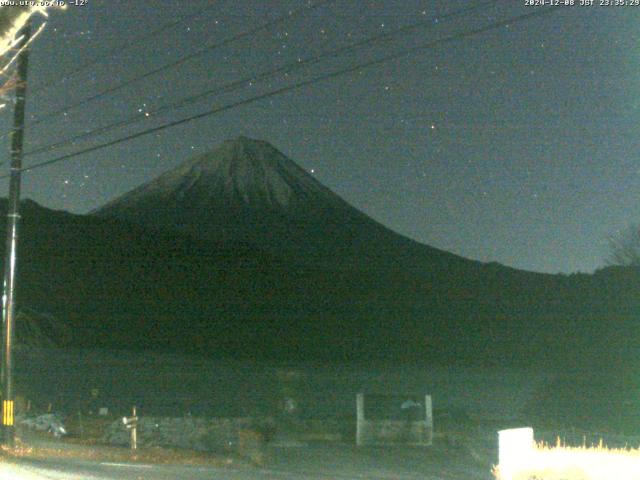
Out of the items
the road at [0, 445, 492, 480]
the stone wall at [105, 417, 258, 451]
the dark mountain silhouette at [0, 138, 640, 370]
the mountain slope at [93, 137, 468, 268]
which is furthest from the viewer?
the mountain slope at [93, 137, 468, 268]

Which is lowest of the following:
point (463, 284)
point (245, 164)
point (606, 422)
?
point (606, 422)

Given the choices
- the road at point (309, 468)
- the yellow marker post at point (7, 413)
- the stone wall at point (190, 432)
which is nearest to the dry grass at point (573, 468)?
the road at point (309, 468)

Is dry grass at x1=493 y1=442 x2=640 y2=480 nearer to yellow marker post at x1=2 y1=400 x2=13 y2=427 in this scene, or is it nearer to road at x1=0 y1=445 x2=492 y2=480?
road at x1=0 y1=445 x2=492 y2=480

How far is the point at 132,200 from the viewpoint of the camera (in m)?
145

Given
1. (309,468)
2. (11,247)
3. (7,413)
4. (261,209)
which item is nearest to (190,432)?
(7,413)

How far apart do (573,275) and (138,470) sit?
6782cm

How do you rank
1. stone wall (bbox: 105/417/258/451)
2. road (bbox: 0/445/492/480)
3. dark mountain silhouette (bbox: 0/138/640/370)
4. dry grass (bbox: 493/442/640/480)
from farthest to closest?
dark mountain silhouette (bbox: 0/138/640/370) < stone wall (bbox: 105/417/258/451) < road (bbox: 0/445/492/480) < dry grass (bbox: 493/442/640/480)

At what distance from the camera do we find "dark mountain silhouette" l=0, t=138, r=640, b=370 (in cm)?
5866

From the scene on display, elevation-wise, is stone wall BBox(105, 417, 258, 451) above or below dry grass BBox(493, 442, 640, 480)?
below

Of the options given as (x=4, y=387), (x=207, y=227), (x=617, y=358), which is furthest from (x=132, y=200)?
(x=4, y=387)

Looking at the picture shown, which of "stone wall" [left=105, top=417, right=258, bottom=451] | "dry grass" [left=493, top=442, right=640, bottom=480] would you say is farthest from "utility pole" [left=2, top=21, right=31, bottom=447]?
"dry grass" [left=493, top=442, right=640, bottom=480]

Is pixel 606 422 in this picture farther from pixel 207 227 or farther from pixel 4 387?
pixel 207 227

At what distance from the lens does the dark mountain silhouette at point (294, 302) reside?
5866cm

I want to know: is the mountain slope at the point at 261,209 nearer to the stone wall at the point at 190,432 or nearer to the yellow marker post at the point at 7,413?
the stone wall at the point at 190,432
